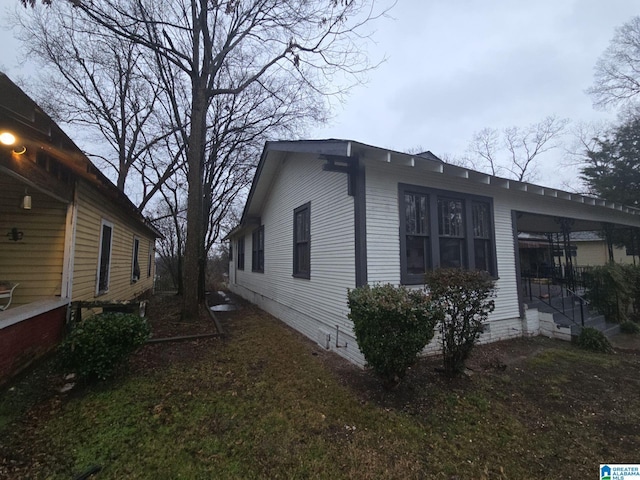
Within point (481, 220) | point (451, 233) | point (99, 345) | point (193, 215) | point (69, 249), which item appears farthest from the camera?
point (193, 215)

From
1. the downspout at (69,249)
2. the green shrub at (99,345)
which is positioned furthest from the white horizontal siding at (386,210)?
the downspout at (69,249)

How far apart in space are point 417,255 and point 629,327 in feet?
21.6

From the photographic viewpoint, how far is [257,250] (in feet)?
39.5

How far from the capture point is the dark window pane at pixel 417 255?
5488 millimetres

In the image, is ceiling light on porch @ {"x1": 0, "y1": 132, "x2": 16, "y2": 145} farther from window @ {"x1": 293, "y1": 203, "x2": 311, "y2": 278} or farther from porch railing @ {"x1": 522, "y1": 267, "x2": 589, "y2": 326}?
porch railing @ {"x1": 522, "y1": 267, "x2": 589, "y2": 326}

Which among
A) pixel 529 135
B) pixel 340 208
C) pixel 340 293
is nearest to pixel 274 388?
pixel 340 293

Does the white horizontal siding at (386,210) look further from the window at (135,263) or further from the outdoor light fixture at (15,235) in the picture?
the window at (135,263)

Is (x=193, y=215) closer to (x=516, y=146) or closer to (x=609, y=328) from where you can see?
(x=609, y=328)

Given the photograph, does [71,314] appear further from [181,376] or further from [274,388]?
[274,388]

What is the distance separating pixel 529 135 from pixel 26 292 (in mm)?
31324

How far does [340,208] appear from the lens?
5.56 meters

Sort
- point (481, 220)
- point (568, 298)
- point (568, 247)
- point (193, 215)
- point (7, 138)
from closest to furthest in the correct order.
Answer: point (7, 138), point (481, 220), point (193, 215), point (568, 298), point (568, 247)

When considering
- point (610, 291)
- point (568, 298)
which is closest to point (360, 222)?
point (610, 291)

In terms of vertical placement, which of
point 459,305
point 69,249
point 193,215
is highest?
point 193,215
